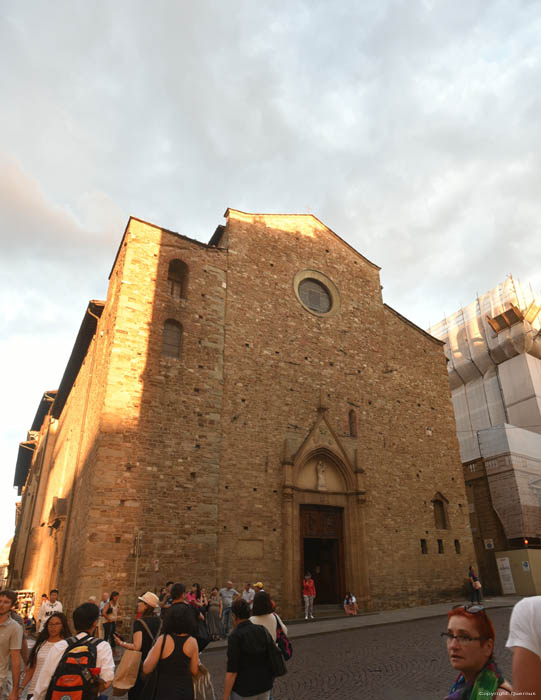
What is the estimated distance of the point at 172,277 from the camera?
16.5m

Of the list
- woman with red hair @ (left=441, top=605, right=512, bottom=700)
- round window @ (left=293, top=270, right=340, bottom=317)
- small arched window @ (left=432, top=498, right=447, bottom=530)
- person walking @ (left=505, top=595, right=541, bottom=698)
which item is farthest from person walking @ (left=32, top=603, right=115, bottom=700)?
small arched window @ (left=432, top=498, right=447, bottom=530)

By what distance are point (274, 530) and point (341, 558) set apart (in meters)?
3.02

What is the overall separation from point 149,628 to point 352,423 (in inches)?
553

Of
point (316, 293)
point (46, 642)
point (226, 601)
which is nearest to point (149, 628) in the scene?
point (46, 642)

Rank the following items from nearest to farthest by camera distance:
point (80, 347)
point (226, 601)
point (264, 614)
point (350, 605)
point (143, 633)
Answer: point (143, 633), point (264, 614), point (226, 601), point (350, 605), point (80, 347)

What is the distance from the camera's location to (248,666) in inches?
152

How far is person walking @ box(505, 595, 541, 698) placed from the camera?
1770mm

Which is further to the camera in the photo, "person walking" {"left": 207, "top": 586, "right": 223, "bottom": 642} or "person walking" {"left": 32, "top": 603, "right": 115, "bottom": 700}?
"person walking" {"left": 207, "top": 586, "right": 223, "bottom": 642}

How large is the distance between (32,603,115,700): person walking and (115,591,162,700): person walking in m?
0.49

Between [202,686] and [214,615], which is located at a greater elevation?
[214,615]

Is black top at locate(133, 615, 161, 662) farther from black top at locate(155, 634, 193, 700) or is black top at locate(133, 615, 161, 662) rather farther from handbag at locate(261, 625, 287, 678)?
handbag at locate(261, 625, 287, 678)

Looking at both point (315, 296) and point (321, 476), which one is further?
point (315, 296)

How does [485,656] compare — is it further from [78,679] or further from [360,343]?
[360,343]

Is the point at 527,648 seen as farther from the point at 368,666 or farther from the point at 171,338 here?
the point at 171,338
